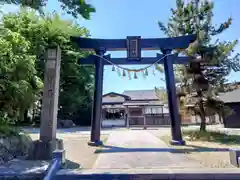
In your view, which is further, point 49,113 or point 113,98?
point 113,98

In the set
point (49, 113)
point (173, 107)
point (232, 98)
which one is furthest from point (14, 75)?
point (232, 98)

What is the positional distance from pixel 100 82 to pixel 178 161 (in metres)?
4.63

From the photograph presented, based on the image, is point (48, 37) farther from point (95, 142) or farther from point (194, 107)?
point (194, 107)

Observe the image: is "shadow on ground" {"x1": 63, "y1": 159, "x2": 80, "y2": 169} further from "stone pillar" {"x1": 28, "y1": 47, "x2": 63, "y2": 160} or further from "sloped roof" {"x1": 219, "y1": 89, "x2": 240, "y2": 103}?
"sloped roof" {"x1": 219, "y1": 89, "x2": 240, "y2": 103}

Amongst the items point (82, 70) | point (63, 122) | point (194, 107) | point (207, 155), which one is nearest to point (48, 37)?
point (82, 70)

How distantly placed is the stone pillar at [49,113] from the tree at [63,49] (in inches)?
136

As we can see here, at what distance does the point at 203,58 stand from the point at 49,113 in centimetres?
755

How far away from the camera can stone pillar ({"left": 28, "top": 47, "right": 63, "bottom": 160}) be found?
17.7 feet

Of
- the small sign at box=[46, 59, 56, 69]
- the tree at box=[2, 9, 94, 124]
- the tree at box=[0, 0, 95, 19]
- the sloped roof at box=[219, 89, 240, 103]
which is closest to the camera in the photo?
the tree at box=[0, 0, 95, 19]

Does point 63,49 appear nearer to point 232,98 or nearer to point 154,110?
point 154,110

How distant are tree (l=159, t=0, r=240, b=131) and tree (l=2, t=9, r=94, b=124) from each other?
5.80m

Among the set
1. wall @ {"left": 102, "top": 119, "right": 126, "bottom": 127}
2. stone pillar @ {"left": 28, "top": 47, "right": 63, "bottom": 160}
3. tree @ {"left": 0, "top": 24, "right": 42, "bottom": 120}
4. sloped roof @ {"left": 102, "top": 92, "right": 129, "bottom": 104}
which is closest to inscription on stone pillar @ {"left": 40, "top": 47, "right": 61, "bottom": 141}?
stone pillar @ {"left": 28, "top": 47, "right": 63, "bottom": 160}

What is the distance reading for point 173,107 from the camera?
7969 millimetres

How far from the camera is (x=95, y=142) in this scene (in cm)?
790
